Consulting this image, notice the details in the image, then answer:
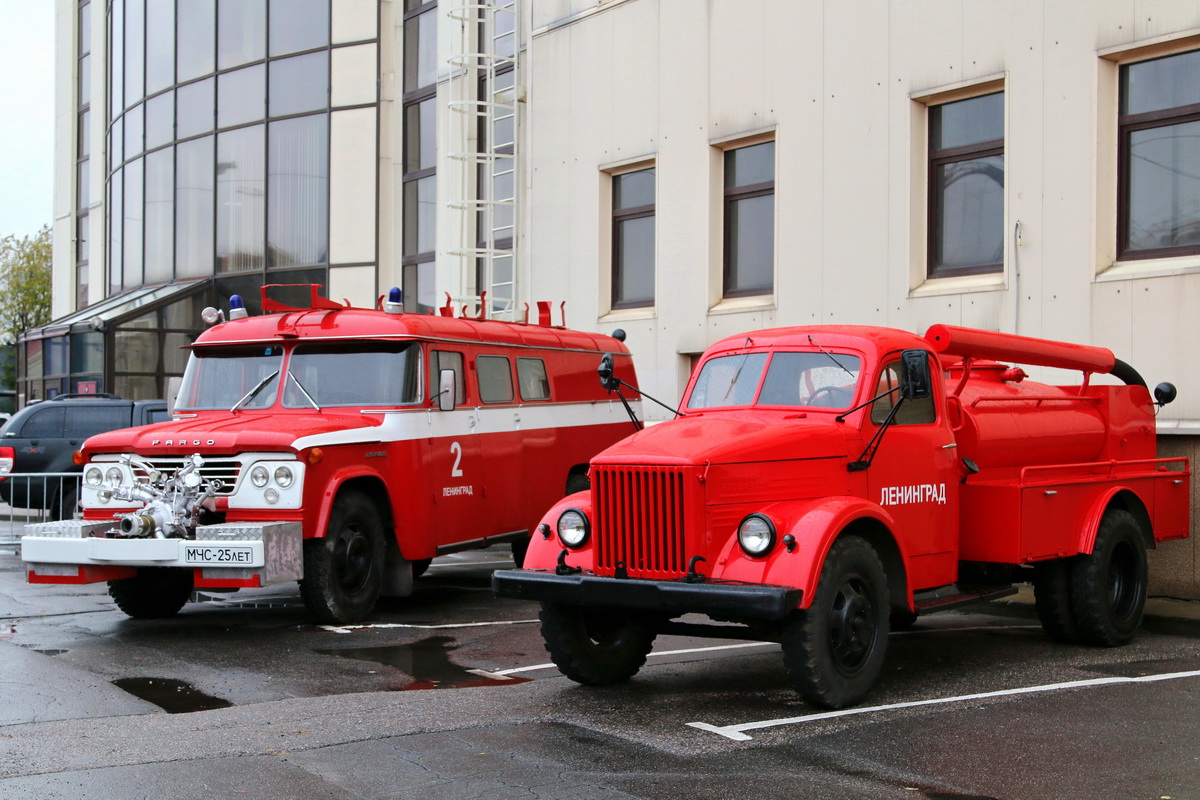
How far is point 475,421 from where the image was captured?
1239cm

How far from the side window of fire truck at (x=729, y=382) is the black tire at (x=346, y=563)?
327cm

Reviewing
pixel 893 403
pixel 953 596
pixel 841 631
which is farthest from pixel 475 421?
pixel 841 631

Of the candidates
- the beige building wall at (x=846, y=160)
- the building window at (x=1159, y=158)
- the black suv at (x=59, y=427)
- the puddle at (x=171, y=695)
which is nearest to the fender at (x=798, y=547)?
the puddle at (x=171, y=695)

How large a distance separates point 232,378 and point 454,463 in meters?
2.10

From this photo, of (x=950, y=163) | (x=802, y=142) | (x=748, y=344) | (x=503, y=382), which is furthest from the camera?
(x=802, y=142)

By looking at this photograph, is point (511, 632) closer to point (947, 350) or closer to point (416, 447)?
point (416, 447)

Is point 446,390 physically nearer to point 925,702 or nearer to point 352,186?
point 925,702

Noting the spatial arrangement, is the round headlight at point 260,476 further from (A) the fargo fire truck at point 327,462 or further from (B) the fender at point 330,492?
(B) the fender at point 330,492

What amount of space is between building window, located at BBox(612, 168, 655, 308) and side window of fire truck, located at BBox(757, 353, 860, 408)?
925 centimetres

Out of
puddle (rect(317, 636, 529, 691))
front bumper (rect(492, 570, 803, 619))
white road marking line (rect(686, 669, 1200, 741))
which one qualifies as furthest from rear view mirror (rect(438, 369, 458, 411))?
white road marking line (rect(686, 669, 1200, 741))

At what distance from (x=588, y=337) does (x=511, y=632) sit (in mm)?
4858

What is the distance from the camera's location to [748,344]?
915cm

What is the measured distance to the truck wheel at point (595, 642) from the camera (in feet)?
27.0

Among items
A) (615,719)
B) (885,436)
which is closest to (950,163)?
(885,436)
